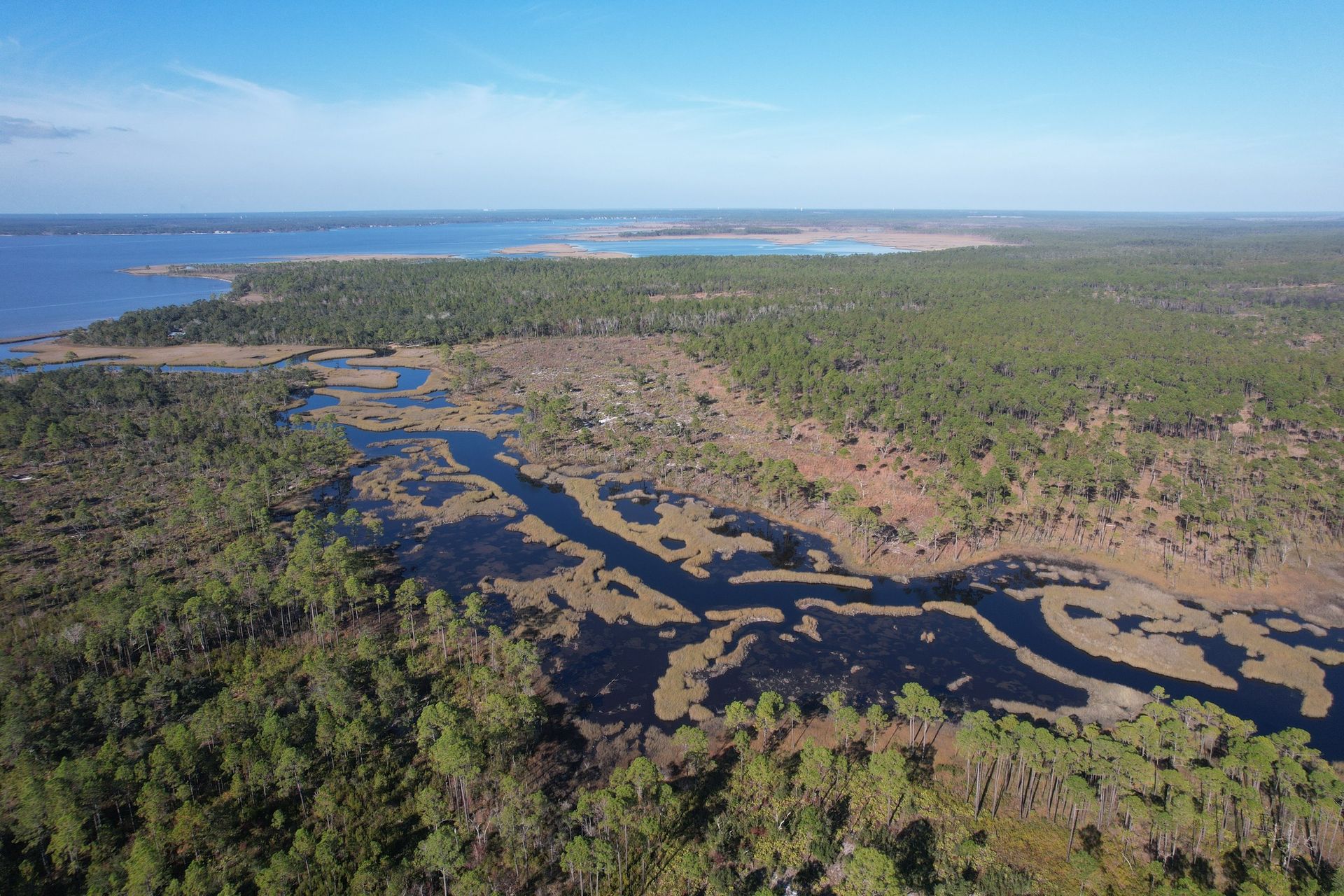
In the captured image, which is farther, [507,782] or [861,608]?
[861,608]

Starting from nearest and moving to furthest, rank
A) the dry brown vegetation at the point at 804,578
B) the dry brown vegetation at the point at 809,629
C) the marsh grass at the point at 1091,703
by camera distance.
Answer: the marsh grass at the point at 1091,703, the dry brown vegetation at the point at 809,629, the dry brown vegetation at the point at 804,578

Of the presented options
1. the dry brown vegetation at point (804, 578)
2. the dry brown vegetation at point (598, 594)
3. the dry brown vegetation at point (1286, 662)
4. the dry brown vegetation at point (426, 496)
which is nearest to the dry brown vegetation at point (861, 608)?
the dry brown vegetation at point (804, 578)

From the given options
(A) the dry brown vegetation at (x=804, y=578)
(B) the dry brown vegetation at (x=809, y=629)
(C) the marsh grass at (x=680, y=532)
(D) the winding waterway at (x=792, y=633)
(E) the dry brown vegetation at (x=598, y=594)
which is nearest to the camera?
(D) the winding waterway at (x=792, y=633)

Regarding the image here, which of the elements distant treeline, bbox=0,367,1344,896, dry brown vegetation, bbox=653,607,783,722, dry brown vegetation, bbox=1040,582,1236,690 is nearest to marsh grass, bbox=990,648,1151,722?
distant treeline, bbox=0,367,1344,896

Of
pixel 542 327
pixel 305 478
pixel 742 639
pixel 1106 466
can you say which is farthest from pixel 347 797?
pixel 542 327

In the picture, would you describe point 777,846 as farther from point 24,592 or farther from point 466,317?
point 466,317

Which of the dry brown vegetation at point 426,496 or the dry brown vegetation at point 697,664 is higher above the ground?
the dry brown vegetation at point 426,496

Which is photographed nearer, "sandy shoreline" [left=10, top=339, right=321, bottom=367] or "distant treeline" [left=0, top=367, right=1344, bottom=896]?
"distant treeline" [left=0, top=367, right=1344, bottom=896]

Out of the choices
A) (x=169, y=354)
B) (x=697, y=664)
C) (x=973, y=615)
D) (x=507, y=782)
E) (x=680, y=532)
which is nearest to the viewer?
(x=507, y=782)

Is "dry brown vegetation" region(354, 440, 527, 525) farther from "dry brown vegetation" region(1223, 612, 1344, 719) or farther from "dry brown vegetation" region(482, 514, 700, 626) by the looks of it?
"dry brown vegetation" region(1223, 612, 1344, 719)

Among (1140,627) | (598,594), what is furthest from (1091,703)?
(598,594)

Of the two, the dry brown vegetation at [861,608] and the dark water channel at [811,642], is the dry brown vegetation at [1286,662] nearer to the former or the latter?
the dark water channel at [811,642]

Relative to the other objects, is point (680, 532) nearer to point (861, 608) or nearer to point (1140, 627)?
point (861, 608)
